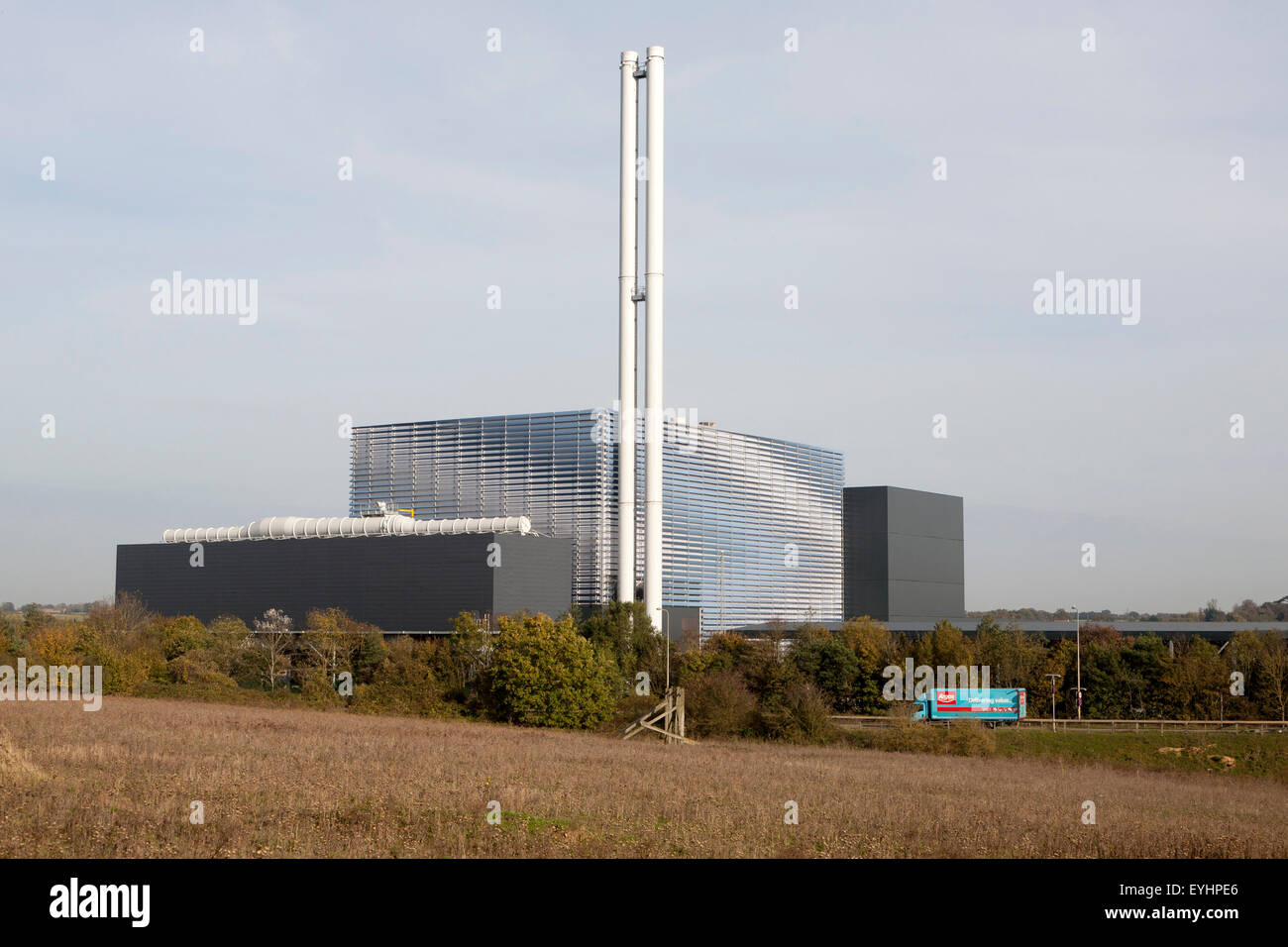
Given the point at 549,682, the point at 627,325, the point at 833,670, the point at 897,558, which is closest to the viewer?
the point at 549,682

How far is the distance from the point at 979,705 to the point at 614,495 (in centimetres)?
6269

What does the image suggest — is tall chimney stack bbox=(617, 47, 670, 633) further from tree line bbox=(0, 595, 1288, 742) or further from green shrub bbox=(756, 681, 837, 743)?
green shrub bbox=(756, 681, 837, 743)

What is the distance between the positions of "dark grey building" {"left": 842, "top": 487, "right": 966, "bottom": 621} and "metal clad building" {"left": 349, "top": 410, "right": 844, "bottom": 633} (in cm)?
517

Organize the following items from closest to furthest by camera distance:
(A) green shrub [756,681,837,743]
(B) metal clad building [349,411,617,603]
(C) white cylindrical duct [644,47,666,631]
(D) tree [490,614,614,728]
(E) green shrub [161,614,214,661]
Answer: (A) green shrub [756,681,837,743], (D) tree [490,614,614,728], (E) green shrub [161,614,214,661], (C) white cylindrical duct [644,47,666,631], (B) metal clad building [349,411,617,603]

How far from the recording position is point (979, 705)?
71.2 meters

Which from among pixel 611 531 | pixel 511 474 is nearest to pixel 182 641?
pixel 611 531

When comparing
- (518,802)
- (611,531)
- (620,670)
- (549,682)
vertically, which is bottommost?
(620,670)

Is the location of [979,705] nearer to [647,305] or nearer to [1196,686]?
[1196,686]

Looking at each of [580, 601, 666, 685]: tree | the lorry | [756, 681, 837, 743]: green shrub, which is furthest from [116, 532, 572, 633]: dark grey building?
[756, 681, 837, 743]: green shrub

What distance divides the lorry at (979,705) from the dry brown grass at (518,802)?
94.6 ft

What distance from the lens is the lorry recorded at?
233 feet
